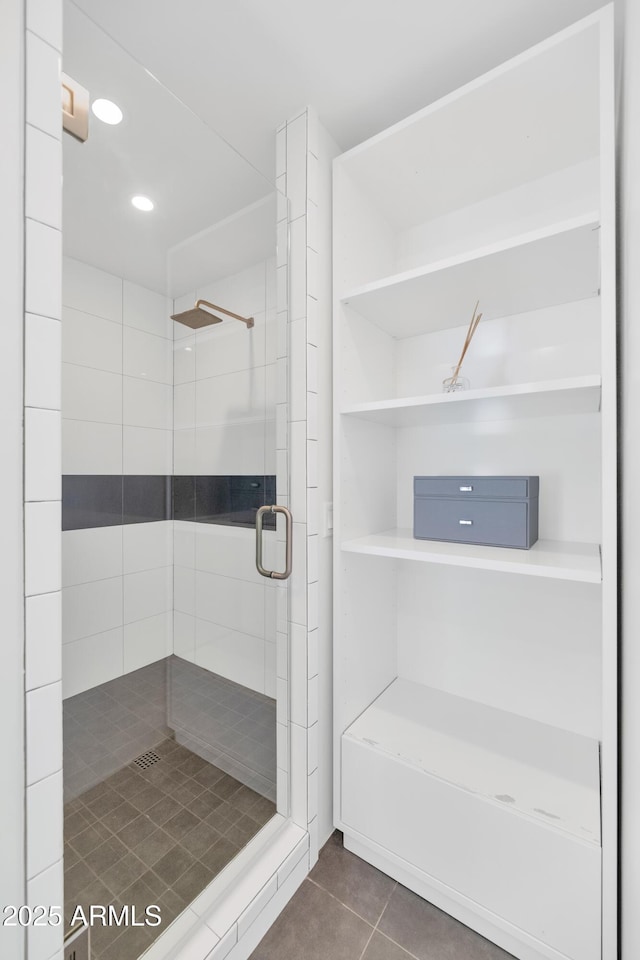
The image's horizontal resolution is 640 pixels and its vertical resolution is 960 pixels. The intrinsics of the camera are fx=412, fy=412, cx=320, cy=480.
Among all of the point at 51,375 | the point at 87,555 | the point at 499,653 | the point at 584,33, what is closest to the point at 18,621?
the point at 87,555

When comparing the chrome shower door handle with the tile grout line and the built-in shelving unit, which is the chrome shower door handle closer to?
the built-in shelving unit

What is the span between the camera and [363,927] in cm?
108

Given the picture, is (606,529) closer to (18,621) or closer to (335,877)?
(18,621)

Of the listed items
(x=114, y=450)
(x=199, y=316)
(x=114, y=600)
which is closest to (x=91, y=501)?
(x=114, y=450)

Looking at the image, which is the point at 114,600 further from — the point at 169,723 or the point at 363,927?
the point at 363,927

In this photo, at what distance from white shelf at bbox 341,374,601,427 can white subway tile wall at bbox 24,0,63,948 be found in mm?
830

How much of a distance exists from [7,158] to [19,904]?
44.8 inches

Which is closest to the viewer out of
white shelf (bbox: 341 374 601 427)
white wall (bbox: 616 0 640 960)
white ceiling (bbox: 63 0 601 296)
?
white wall (bbox: 616 0 640 960)

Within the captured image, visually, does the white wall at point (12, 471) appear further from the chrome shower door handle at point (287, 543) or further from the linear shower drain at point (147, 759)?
the chrome shower door handle at point (287, 543)

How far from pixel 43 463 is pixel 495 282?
1.21 meters

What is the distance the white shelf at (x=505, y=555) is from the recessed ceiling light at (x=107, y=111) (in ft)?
3.82

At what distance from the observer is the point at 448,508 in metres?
1.27

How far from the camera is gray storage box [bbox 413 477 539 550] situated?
1.15 m

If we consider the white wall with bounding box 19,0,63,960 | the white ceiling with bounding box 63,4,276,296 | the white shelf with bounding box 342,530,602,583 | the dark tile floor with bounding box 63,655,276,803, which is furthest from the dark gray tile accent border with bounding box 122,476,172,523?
the white shelf with bounding box 342,530,602,583
